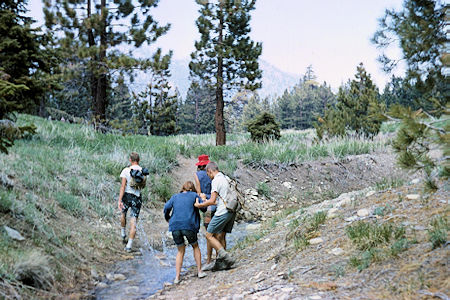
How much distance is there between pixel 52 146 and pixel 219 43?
33.7 ft

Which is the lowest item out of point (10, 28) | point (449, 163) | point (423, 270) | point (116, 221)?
point (116, 221)

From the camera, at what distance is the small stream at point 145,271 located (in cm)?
504

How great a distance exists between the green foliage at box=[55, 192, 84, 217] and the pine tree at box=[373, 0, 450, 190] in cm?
645

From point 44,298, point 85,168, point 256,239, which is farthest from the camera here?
point 85,168

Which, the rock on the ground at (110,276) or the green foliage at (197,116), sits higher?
the green foliage at (197,116)

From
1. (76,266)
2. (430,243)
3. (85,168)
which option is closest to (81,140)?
(85,168)

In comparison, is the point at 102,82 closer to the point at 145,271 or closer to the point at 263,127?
the point at 263,127

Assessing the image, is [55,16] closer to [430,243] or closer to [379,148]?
[379,148]

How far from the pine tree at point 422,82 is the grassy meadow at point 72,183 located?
1.43 m

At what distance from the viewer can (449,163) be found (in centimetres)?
259

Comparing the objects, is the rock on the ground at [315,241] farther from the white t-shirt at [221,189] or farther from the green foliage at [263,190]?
the green foliage at [263,190]

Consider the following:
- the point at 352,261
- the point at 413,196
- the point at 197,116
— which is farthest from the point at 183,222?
the point at 197,116

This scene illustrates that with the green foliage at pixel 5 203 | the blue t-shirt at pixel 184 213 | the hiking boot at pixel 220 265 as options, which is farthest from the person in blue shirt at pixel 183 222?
the green foliage at pixel 5 203

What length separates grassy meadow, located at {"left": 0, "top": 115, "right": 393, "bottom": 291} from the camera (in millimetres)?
5344
